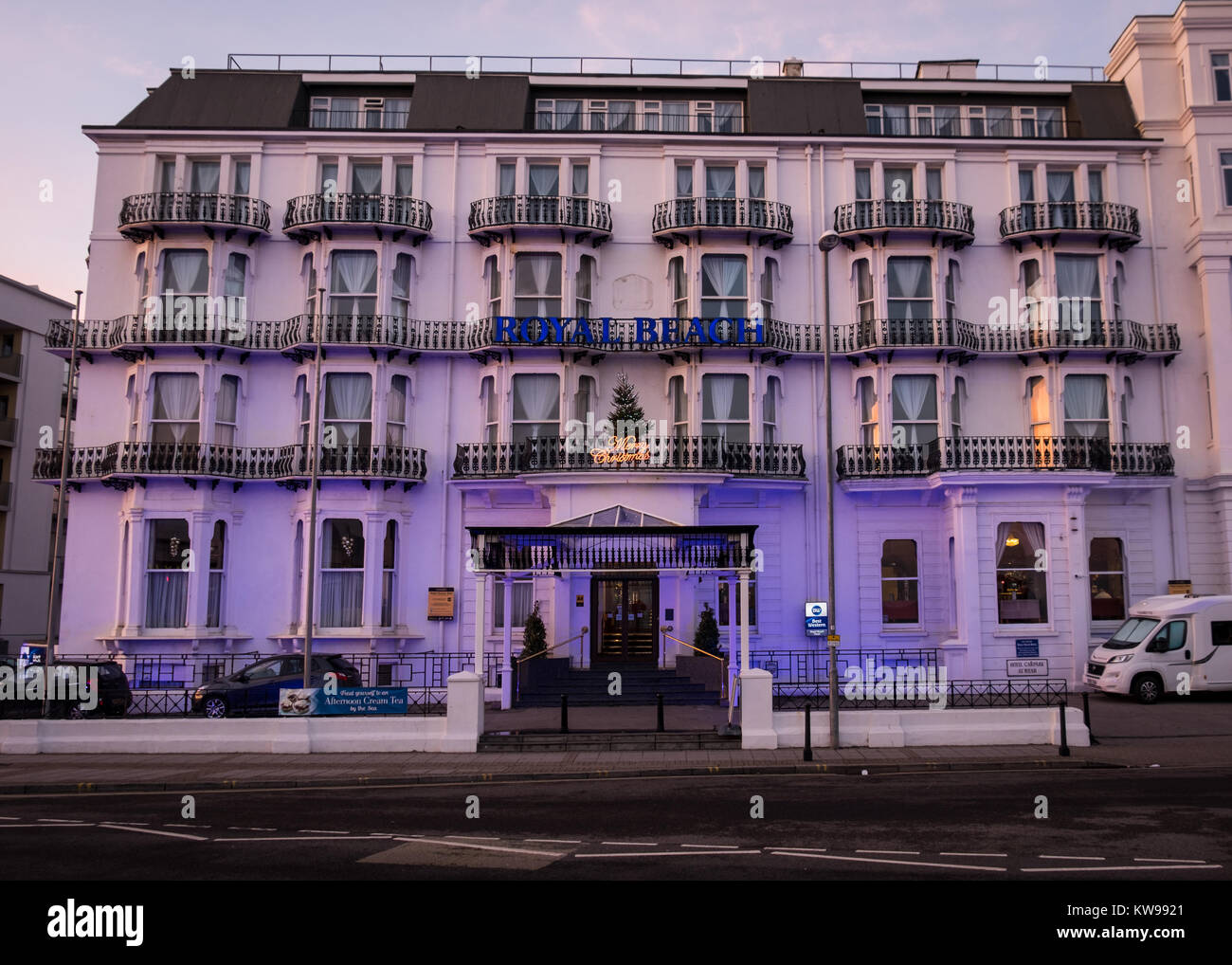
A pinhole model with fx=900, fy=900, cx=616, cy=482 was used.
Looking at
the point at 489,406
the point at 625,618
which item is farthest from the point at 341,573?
the point at 625,618

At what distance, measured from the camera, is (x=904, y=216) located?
29000mm

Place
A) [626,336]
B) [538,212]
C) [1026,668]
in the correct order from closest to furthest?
1. [1026,668]
2. [538,212]
3. [626,336]

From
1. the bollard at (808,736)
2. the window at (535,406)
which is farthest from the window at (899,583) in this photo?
the window at (535,406)

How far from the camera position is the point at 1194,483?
2842 cm

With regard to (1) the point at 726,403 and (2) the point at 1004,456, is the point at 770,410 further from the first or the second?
(2) the point at 1004,456

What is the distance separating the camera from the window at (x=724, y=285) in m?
29.2

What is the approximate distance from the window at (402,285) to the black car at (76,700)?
1342cm

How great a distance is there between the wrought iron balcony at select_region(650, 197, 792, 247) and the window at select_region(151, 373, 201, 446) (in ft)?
51.6

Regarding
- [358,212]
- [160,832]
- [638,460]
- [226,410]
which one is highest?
[358,212]

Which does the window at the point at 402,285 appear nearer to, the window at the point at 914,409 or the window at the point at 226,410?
the window at the point at 226,410

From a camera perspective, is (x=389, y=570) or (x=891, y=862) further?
(x=389, y=570)

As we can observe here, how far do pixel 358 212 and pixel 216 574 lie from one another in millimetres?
12249
